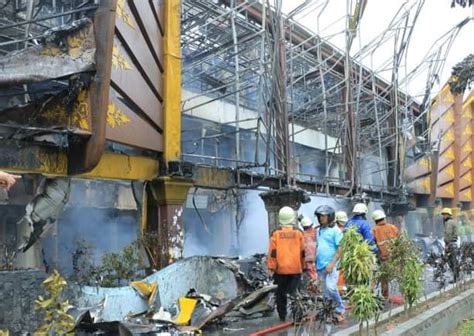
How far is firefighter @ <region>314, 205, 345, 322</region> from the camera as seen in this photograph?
7.66 meters

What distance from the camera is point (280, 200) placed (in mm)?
13711

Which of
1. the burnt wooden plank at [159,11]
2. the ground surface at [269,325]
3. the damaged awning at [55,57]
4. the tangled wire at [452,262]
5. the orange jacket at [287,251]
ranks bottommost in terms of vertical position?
the ground surface at [269,325]

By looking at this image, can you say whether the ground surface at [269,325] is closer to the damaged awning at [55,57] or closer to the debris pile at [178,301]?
the debris pile at [178,301]

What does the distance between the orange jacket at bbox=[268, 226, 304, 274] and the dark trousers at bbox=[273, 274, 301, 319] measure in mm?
128

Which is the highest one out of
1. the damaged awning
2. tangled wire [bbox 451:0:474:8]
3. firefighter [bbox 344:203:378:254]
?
tangled wire [bbox 451:0:474:8]

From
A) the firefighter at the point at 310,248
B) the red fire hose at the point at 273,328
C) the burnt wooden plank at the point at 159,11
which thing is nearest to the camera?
the red fire hose at the point at 273,328

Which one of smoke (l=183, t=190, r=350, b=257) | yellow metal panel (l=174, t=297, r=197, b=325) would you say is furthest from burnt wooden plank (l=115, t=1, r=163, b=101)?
smoke (l=183, t=190, r=350, b=257)

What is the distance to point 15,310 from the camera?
6.21 m

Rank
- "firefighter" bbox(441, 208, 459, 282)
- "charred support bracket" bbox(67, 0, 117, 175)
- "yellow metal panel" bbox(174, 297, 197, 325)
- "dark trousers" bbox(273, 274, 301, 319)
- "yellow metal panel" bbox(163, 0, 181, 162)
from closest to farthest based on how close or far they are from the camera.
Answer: "yellow metal panel" bbox(174, 297, 197, 325) → "dark trousers" bbox(273, 274, 301, 319) → "charred support bracket" bbox(67, 0, 117, 175) → "firefighter" bbox(441, 208, 459, 282) → "yellow metal panel" bbox(163, 0, 181, 162)

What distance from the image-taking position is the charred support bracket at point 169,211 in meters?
11.9

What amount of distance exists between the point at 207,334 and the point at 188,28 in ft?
34.0

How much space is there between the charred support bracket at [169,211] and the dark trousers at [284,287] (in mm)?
3791

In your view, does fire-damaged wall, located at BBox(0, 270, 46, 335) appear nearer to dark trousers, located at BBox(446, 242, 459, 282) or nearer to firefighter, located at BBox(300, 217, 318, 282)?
firefighter, located at BBox(300, 217, 318, 282)

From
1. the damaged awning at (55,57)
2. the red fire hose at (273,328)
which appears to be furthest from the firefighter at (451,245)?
the damaged awning at (55,57)
